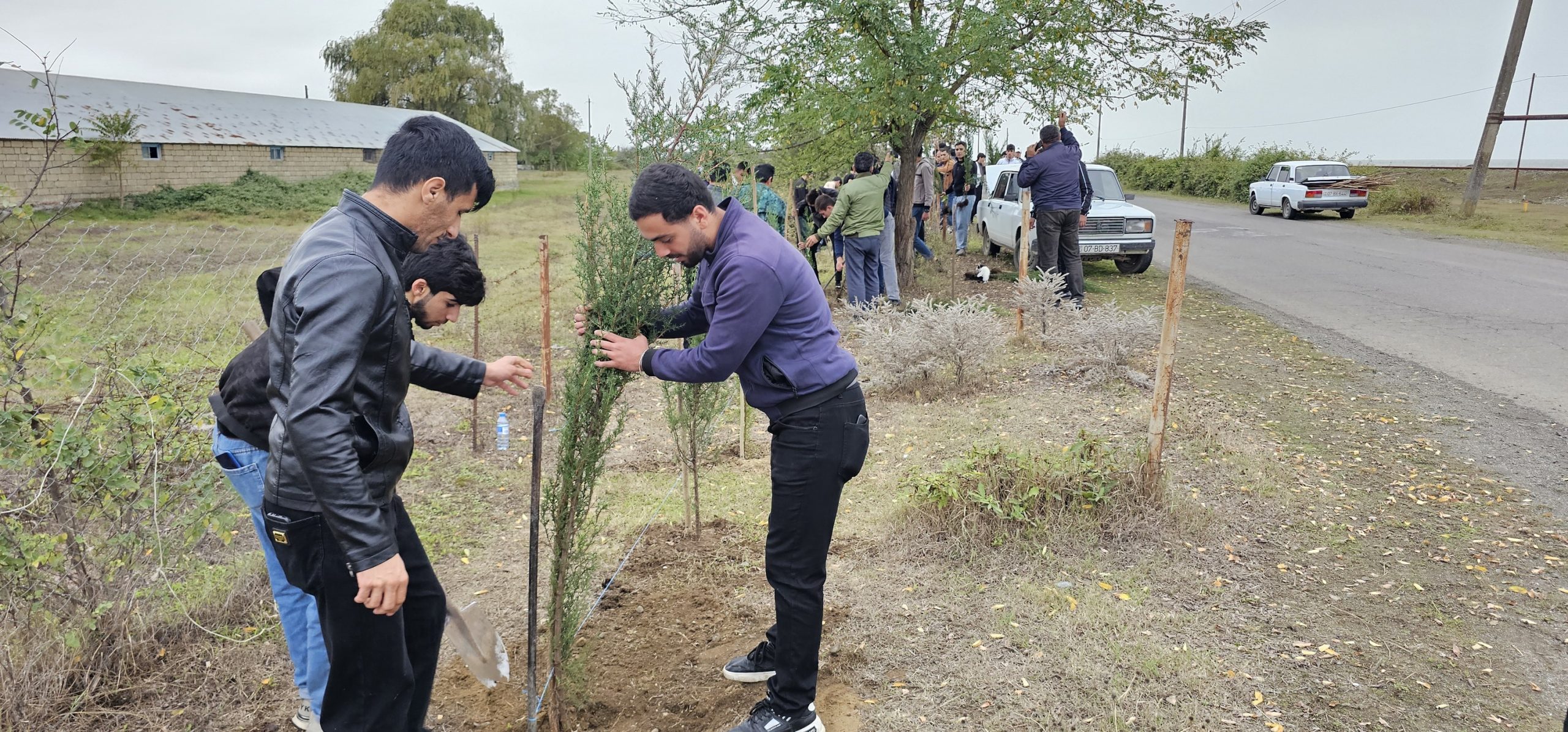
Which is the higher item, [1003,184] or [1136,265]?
[1003,184]

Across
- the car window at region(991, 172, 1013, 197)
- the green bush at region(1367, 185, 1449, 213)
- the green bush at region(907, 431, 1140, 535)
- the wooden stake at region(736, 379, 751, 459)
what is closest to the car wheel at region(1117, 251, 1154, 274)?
the car window at region(991, 172, 1013, 197)

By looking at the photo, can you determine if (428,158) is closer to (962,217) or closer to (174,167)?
(962,217)

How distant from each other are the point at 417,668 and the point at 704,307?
1391 mm

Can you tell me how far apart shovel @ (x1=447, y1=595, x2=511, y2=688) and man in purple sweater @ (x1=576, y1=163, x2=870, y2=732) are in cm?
99

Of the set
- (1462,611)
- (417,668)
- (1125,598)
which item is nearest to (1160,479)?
(1125,598)

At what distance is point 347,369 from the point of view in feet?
6.46

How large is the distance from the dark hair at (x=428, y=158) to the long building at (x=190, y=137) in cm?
2618

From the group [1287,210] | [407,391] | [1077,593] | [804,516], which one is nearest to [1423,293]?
[1077,593]

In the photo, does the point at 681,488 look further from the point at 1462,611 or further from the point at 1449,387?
the point at 1449,387

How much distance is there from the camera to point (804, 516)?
9.50 feet

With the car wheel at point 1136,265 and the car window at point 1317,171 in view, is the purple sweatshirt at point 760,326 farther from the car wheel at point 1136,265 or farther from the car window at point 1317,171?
the car window at point 1317,171

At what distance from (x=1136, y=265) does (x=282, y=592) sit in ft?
44.1

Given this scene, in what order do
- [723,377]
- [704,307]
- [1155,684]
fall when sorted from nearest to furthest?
[723,377] → [704,307] → [1155,684]

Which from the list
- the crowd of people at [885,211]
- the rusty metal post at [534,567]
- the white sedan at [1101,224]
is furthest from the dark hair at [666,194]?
the white sedan at [1101,224]
